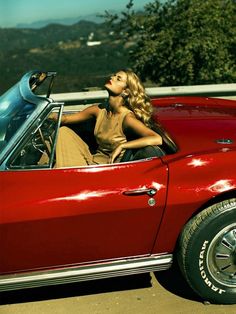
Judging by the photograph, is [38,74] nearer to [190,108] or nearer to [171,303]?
[190,108]

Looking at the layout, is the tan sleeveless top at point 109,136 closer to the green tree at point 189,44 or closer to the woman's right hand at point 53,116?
the woman's right hand at point 53,116

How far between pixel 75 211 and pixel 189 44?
8738 millimetres

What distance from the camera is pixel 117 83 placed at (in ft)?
12.0

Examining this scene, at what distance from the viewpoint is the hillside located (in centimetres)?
736

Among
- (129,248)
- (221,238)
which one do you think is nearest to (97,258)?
(129,248)

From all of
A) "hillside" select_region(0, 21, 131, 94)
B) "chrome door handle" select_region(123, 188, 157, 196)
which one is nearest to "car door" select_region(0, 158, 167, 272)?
"chrome door handle" select_region(123, 188, 157, 196)

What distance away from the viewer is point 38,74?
12.1 feet

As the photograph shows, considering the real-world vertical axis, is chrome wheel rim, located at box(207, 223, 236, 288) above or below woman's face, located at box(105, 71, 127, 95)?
below

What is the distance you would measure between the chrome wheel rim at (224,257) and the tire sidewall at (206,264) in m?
0.02

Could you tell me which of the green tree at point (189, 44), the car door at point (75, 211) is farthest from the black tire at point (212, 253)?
the green tree at point (189, 44)

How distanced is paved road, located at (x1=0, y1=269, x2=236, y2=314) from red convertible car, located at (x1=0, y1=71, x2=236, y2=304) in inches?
6.7

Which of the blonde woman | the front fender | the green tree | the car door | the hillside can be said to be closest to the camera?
the car door

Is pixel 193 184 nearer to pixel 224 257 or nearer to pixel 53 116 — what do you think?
pixel 224 257

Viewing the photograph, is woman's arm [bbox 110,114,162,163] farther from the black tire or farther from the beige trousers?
the black tire
